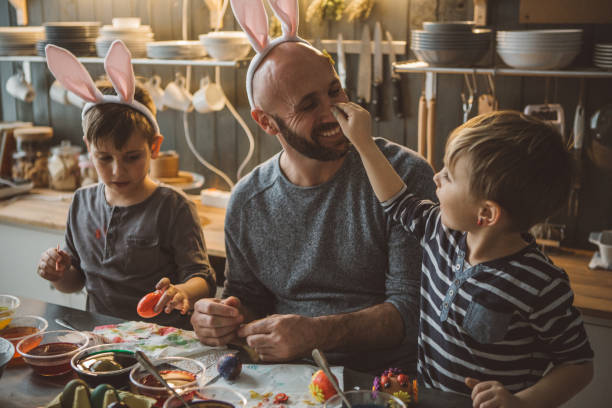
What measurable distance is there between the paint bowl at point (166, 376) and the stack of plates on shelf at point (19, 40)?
2472 mm

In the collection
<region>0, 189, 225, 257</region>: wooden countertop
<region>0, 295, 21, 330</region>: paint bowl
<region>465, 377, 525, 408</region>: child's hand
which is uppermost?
<region>465, 377, 525, 408</region>: child's hand

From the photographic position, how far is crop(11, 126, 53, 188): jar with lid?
3.37m

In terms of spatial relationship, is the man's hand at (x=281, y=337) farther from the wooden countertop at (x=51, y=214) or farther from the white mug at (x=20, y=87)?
the white mug at (x=20, y=87)

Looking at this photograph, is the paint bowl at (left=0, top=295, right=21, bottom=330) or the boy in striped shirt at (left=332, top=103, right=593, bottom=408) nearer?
the boy in striped shirt at (left=332, top=103, right=593, bottom=408)

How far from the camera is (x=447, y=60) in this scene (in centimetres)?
220

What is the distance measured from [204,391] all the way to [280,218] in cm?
67

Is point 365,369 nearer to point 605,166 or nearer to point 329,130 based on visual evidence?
point 329,130

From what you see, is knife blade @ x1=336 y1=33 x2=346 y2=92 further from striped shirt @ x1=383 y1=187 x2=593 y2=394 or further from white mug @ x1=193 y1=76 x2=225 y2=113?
striped shirt @ x1=383 y1=187 x2=593 y2=394

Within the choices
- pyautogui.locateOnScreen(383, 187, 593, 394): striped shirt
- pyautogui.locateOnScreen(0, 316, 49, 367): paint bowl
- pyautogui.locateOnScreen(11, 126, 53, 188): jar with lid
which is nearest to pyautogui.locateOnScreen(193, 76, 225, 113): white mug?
pyautogui.locateOnScreen(11, 126, 53, 188): jar with lid

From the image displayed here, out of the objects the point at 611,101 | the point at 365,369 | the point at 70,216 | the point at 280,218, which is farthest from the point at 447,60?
the point at 70,216

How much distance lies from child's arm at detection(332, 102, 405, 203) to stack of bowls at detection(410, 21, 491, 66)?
0.82m

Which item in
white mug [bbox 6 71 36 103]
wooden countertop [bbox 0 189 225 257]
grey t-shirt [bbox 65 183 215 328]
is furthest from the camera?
white mug [bbox 6 71 36 103]

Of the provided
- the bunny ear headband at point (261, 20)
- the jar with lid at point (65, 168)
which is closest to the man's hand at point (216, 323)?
the bunny ear headband at point (261, 20)

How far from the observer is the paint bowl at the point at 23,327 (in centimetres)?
142
